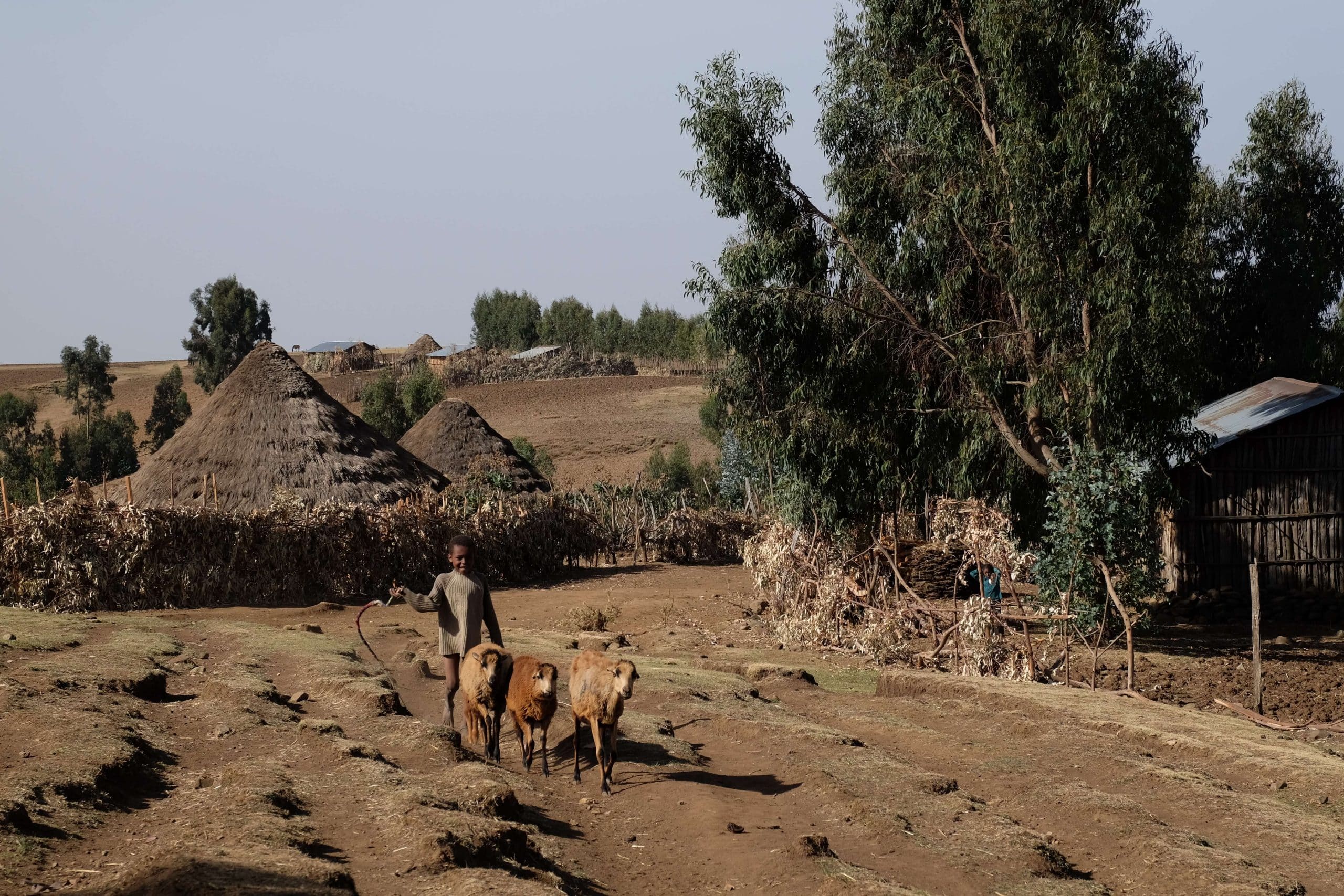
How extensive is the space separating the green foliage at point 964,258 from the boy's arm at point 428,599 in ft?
29.7

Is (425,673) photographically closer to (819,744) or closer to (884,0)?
(819,744)

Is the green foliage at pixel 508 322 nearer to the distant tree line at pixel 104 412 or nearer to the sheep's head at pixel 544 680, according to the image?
the distant tree line at pixel 104 412

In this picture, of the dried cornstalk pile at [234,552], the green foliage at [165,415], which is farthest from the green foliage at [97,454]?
the dried cornstalk pile at [234,552]

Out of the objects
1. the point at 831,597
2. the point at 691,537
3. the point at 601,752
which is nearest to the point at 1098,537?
the point at 831,597

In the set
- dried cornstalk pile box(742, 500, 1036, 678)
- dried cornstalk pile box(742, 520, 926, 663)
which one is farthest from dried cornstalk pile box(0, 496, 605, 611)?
dried cornstalk pile box(742, 520, 926, 663)

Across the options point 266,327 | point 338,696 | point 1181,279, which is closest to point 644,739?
point 338,696

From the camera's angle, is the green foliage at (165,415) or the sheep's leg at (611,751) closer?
the sheep's leg at (611,751)

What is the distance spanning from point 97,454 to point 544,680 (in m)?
46.9

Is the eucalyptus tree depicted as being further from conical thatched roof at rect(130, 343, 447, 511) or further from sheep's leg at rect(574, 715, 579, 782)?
conical thatched roof at rect(130, 343, 447, 511)

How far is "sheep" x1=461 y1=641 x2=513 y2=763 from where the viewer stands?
8359 millimetres

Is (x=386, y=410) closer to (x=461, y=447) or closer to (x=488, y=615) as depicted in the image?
(x=461, y=447)

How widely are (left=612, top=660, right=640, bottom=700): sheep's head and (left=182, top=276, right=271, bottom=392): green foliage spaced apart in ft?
211

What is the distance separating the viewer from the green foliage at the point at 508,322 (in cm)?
9688

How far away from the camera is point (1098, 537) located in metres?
14.2
